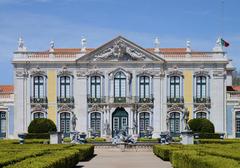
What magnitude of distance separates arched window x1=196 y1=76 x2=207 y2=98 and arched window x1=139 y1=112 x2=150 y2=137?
4.61m

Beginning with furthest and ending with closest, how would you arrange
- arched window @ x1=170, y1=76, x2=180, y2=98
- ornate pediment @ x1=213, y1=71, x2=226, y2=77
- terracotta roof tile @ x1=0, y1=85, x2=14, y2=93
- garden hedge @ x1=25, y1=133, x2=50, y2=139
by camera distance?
terracotta roof tile @ x1=0, y1=85, x2=14, y2=93 → arched window @ x1=170, y1=76, x2=180, y2=98 → ornate pediment @ x1=213, y1=71, x2=226, y2=77 → garden hedge @ x1=25, y1=133, x2=50, y2=139

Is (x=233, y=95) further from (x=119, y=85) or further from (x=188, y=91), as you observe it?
(x=119, y=85)

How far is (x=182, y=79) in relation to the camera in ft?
162

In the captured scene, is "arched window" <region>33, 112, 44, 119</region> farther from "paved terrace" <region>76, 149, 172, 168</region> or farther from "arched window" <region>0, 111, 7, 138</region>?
"paved terrace" <region>76, 149, 172, 168</region>

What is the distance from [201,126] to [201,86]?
5.51 m

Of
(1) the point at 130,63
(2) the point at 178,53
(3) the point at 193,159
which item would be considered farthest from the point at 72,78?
(3) the point at 193,159

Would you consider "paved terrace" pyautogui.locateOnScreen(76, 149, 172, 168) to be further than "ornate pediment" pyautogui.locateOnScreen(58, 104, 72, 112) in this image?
No

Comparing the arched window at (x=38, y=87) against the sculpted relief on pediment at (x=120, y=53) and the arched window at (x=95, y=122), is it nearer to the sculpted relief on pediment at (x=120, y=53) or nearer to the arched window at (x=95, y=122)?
the arched window at (x=95, y=122)

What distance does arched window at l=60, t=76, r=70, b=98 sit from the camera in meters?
49.8

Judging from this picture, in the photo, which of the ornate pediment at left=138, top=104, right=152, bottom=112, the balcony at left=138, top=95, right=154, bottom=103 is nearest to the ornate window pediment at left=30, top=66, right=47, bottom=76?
the balcony at left=138, top=95, right=154, bottom=103

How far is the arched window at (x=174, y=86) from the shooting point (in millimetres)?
49594

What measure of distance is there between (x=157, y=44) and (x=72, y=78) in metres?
7.80

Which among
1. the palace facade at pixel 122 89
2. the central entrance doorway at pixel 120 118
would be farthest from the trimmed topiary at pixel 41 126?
the central entrance doorway at pixel 120 118

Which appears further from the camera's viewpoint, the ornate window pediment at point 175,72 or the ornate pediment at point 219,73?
the ornate window pediment at point 175,72
